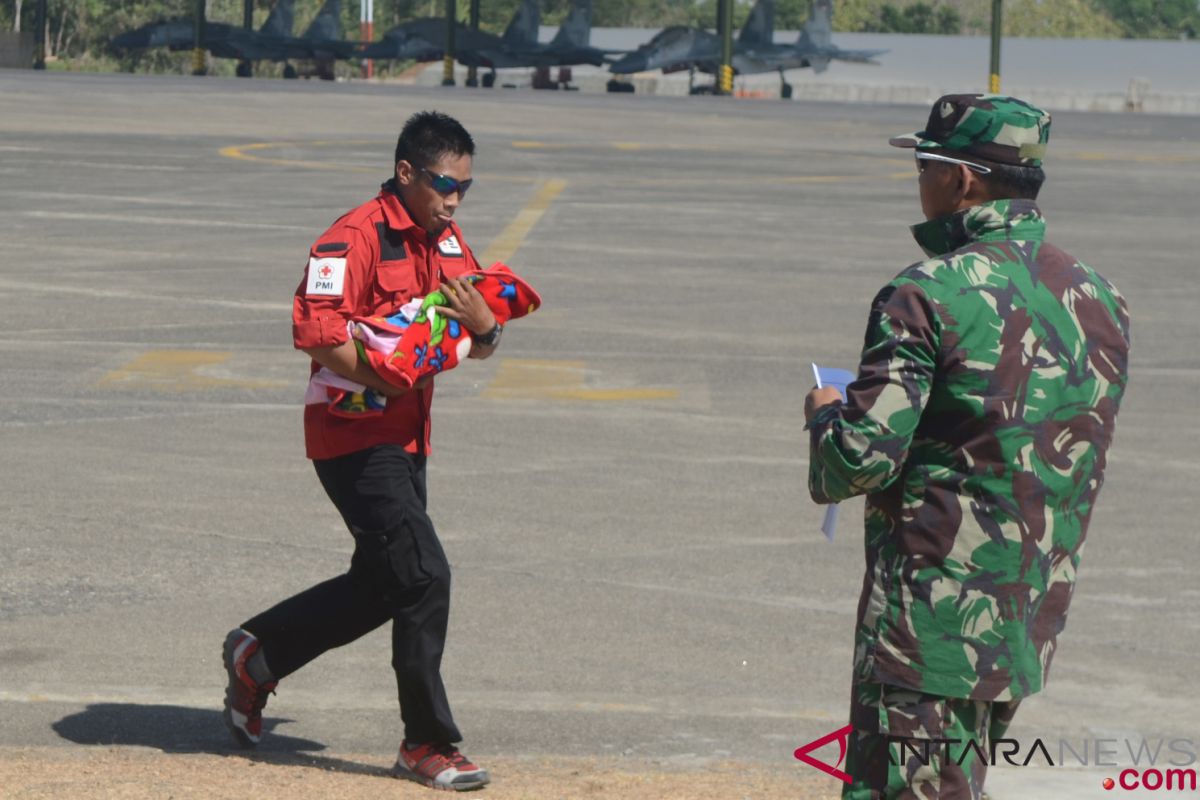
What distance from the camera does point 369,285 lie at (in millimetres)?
5355

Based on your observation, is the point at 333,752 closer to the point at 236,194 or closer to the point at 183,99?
the point at 236,194

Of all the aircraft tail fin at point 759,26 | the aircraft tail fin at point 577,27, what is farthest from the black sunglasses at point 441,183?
the aircraft tail fin at point 759,26

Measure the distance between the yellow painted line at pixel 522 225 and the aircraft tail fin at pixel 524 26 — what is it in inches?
2407

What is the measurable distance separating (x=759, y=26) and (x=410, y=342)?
8319 cm

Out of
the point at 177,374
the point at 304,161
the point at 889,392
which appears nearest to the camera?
the point at 889,392

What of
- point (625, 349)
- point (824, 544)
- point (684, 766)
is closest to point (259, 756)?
point (684, 766)

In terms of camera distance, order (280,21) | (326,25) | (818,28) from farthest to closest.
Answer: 1. (326,25)
2. (280,21)
3. (818,28)

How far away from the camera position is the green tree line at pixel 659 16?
119000mm

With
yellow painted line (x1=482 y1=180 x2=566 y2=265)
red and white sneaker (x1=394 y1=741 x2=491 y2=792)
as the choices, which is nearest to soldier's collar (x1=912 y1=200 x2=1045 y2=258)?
red and white sneaker (x1=394 y1=741 x2=491 y2=792)

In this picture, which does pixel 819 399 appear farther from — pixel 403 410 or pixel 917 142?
pixel 403 410

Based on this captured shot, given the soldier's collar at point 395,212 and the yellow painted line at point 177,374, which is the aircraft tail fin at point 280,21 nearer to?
the yellow painted line at point 177,374

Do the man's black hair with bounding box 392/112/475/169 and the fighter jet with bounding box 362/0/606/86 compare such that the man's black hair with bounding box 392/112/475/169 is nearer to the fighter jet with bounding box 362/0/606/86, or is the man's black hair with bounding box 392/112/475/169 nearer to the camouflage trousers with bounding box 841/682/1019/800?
the camouflage trousers with bounding box 841/682/1019/800

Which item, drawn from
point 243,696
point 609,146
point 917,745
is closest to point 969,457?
point 917,745

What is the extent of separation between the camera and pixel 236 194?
25.7 meters
